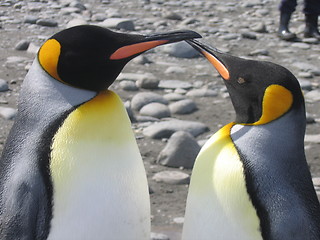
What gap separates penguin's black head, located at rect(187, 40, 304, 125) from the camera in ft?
7.39

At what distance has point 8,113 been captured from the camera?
4.56 meters

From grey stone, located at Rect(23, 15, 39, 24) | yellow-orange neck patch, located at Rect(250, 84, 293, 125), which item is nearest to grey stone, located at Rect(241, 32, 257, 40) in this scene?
grey stone, located at Rect(23, 15, 39, 24)

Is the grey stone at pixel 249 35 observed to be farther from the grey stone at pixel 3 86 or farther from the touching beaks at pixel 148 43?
the touching beaks at pixel 148 43

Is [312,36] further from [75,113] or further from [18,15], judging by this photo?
[75,113]

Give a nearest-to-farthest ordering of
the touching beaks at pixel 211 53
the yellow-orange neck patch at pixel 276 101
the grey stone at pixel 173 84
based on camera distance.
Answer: the yellow-orange neck patch at pixel 276 101, the touching beaks at pixel 211 53, the grey stone at pixel 173 84

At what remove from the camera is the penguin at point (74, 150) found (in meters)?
2.26

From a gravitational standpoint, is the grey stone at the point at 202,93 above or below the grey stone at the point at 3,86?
below

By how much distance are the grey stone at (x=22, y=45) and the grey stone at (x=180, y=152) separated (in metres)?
2.93

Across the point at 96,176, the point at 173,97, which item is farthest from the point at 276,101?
the point at 173,97

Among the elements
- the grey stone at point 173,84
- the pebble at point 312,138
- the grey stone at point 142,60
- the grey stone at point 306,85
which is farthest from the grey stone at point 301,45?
the pebble at point 312,138

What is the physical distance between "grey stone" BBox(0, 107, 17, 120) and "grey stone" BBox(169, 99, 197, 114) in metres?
1.16

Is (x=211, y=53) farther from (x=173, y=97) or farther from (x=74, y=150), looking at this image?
(x=173, y=97)

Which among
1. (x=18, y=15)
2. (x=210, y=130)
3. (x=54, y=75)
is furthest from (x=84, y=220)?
(x=18, y=15)

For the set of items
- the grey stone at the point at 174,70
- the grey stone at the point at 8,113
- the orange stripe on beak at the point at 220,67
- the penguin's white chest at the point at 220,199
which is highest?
the orange stripe on beak at the point at 220,67
